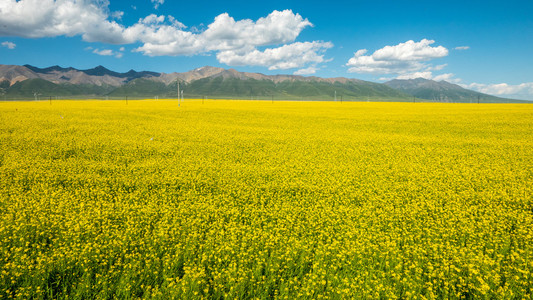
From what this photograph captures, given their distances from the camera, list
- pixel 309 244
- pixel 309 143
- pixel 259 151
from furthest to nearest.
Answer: pixel 309 143
pixel 259 151
pixel 309 244

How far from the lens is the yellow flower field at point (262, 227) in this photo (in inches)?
185

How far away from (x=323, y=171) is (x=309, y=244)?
629cm

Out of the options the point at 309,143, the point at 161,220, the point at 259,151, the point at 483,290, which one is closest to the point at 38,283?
the point at 161,220

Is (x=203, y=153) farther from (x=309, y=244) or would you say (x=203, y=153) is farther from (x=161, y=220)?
(x=309, y=244)

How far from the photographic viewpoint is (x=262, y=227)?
6.93 metres

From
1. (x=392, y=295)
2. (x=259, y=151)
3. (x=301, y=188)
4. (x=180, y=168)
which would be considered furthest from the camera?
(x=259, y=151)

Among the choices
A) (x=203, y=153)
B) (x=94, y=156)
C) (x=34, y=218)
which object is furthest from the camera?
(x=203, y=153)

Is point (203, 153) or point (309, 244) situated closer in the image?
point (309, 244)

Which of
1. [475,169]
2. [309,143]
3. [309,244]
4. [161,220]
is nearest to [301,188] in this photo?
[309,244]

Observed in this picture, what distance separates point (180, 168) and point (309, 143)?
952cm

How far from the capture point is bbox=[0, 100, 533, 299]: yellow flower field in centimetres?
471

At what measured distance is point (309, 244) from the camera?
6023 millimetres

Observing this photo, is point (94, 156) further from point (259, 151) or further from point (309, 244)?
point (309, 244)

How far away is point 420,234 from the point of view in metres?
6.32
